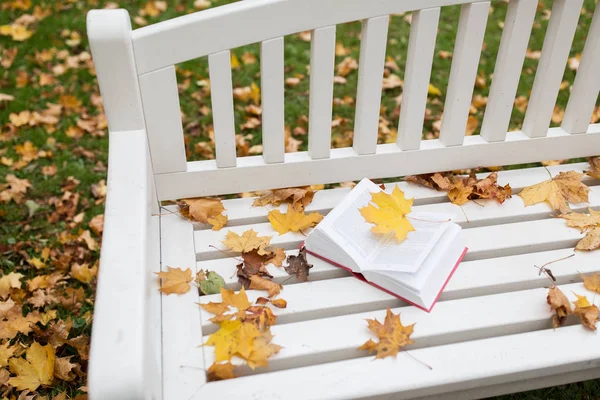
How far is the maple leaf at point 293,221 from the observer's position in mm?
1788

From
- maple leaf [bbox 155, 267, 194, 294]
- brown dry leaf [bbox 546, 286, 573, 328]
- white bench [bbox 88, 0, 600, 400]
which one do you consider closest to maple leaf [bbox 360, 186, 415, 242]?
white bench [bbox 88, 0, 600, 400]

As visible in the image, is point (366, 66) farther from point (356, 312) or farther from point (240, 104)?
point (240, 104)

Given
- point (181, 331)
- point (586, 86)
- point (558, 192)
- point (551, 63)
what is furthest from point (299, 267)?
point (586, 86)

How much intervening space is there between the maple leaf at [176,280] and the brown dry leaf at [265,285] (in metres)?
0.17

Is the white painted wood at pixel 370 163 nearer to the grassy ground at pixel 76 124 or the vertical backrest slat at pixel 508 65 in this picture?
the vertical backrest slat at pixel 508 65

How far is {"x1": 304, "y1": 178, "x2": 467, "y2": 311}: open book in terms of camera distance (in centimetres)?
154

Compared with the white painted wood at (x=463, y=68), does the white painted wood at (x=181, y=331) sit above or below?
below

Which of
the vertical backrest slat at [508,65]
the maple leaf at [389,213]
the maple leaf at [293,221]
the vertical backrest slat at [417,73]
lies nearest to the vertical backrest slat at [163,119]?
the maple leaf at [293,221]

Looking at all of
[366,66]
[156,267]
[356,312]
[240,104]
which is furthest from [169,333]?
[240,104]

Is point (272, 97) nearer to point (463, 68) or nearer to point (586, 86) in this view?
point (463, 68)

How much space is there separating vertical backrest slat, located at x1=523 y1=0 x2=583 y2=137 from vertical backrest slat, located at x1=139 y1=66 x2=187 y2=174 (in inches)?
46.3

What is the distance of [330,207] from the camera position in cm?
188

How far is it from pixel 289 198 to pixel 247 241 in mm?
266

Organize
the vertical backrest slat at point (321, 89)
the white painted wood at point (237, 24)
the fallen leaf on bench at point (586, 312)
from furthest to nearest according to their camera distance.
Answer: the vertical backrest slat at point (321, 89), the white painted wood at point (237, 24), the fallen leaf on bench at point (586, 312)
